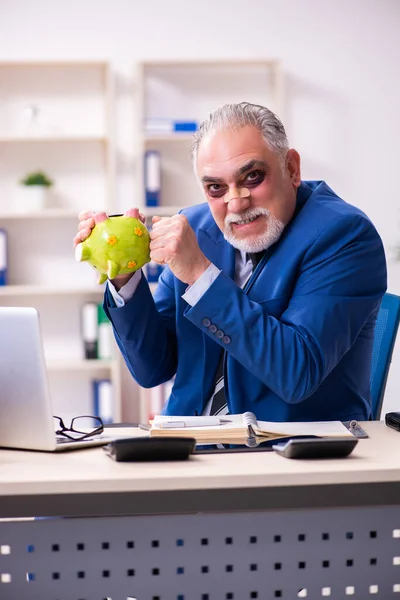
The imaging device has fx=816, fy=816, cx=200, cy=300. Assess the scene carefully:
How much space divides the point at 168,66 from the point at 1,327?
3.35 metres

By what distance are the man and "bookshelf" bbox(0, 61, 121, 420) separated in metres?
2.41

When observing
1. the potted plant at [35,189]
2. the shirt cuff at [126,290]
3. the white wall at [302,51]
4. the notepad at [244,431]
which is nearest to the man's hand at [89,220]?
the shirt cuff at [126,290]

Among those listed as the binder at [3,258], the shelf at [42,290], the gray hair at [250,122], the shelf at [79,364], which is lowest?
the shelf at [79,364]

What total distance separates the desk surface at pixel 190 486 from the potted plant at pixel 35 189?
314 centimetres

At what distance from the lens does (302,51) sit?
14.9 ft

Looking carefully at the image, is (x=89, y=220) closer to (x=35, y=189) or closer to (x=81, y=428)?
(x=81, y=428)

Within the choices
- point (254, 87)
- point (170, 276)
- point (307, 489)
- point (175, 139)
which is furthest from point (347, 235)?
point (254, 87)

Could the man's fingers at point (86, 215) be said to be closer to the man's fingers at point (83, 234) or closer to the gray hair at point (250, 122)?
the man's fingers at point (83, 234)

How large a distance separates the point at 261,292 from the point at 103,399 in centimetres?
267

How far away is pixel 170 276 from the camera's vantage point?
211 centimetres

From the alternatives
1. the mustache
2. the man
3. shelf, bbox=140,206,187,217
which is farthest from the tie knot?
shelf, bbox=140,206,187,217

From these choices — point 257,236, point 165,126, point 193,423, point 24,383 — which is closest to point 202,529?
point 193,423

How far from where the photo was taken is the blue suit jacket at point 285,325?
167 cm

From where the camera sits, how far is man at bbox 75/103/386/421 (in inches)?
65.8
